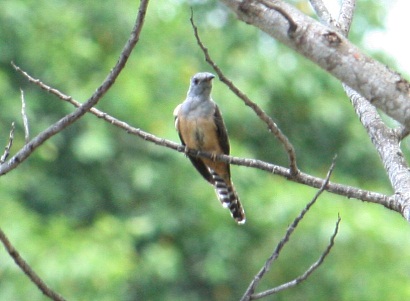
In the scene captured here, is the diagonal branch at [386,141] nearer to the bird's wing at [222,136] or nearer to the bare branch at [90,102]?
the bare branch at [90,102]

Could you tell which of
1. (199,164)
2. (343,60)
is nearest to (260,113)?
(343,60)

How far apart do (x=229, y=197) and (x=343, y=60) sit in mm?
4060

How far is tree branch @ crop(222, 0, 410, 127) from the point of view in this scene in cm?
231

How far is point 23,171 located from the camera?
41.9 feet

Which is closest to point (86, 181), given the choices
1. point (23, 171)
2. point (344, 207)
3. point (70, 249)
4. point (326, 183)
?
point (23, 171)

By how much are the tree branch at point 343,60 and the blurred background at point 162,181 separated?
24.0 feet

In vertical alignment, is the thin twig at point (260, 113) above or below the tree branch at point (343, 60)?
below

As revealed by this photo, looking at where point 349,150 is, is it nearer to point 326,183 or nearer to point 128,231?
point 128,231

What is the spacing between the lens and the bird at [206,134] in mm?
5980

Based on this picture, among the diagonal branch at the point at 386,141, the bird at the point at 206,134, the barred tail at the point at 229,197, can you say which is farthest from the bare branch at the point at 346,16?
the barred tail at the point at 229,197

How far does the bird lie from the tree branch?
3461mm

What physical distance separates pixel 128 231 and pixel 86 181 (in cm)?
185

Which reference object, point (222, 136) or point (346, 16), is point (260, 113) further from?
point (222, 136)

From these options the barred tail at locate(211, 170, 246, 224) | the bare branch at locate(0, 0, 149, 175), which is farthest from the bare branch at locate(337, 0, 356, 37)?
the barred tail at locate(211, 170, 246, 224)
